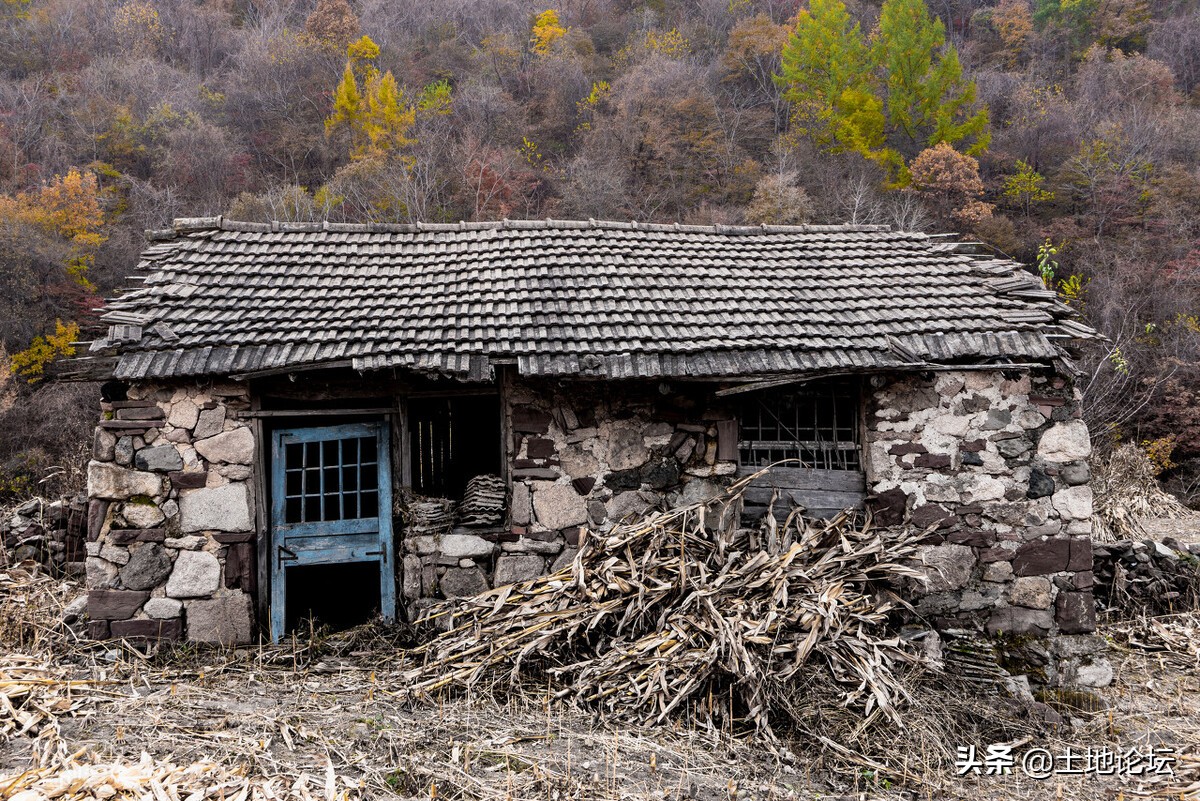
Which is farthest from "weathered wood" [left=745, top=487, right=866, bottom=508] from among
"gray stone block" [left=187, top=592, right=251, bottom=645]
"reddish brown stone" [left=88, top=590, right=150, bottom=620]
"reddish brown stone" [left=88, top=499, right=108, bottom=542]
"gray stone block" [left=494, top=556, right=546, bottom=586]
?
"reddish brown stone" [left=88, top=499, right=108, bottom=542]

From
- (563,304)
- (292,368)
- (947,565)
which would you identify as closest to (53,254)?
(292,368)

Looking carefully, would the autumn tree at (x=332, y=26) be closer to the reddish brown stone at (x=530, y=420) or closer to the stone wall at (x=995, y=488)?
the reddish brown stone at (x=530, y=420)

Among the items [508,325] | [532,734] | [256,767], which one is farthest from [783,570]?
[256,767]

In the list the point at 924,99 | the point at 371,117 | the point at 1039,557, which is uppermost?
the point at 924,99

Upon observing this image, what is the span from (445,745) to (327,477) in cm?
331

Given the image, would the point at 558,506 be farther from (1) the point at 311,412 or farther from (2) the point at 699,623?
(1) the point at 311,412

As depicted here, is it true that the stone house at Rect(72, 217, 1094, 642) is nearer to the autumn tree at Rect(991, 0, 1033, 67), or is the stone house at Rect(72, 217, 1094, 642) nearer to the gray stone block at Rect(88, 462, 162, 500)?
the gray stone block at Rect(88, 462, 162, 500)

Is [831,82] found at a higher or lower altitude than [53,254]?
higher

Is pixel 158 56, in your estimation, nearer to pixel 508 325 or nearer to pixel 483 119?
pixel 483 119

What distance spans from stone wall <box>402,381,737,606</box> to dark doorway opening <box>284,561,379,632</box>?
1560 millimetres

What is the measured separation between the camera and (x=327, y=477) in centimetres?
766

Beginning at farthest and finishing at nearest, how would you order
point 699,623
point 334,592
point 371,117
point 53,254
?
1. point 371,117
2. point 53,254
3. point 334,592
4. point 699,623

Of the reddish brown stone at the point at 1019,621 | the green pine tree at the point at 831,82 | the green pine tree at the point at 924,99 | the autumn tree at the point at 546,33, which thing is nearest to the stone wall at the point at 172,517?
the reddish brown stone at the point at 1019,621

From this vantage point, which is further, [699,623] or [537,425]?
[537,425]
